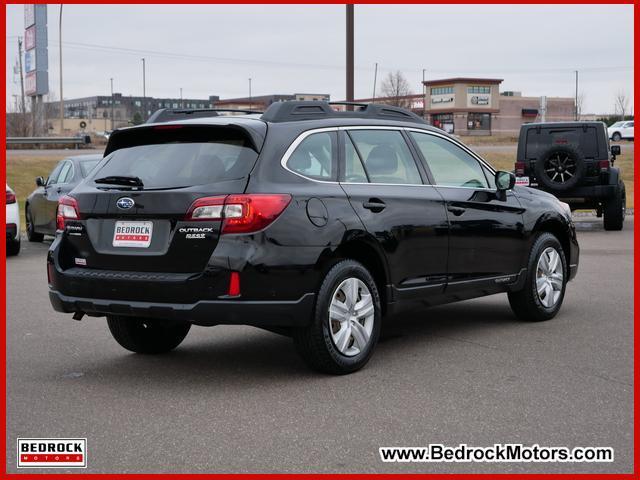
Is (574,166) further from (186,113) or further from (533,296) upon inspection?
(186,113)

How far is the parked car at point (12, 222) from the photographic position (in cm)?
1457

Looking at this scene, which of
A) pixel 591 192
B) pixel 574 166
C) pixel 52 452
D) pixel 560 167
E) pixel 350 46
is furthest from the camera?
pixel 350 46

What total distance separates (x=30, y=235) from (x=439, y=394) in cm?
1357

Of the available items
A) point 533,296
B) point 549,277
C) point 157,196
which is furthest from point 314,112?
point 549,277

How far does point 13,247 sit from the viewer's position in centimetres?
1534

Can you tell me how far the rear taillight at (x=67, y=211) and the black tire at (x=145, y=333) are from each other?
0.84 metres

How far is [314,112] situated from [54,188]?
1012 centimetres

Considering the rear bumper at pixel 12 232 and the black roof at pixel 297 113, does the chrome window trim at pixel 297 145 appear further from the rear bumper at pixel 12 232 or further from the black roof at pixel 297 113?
the rear bumper at pixel 12 232

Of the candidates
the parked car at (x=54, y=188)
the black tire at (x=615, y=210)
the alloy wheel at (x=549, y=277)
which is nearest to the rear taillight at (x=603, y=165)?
the black tire at (x=615, y=210)

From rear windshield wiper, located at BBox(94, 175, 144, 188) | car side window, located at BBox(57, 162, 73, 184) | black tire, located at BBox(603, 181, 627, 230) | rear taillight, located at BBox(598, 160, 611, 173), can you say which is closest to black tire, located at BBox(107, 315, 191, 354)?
rear windshield wiper, located at BBox(94, 175, 144, 188)

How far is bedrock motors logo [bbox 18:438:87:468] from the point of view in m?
4.62

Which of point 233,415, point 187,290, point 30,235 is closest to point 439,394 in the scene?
point 233,415

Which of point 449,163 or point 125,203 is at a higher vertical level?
point 449,163

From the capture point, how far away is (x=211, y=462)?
14.9 feet
